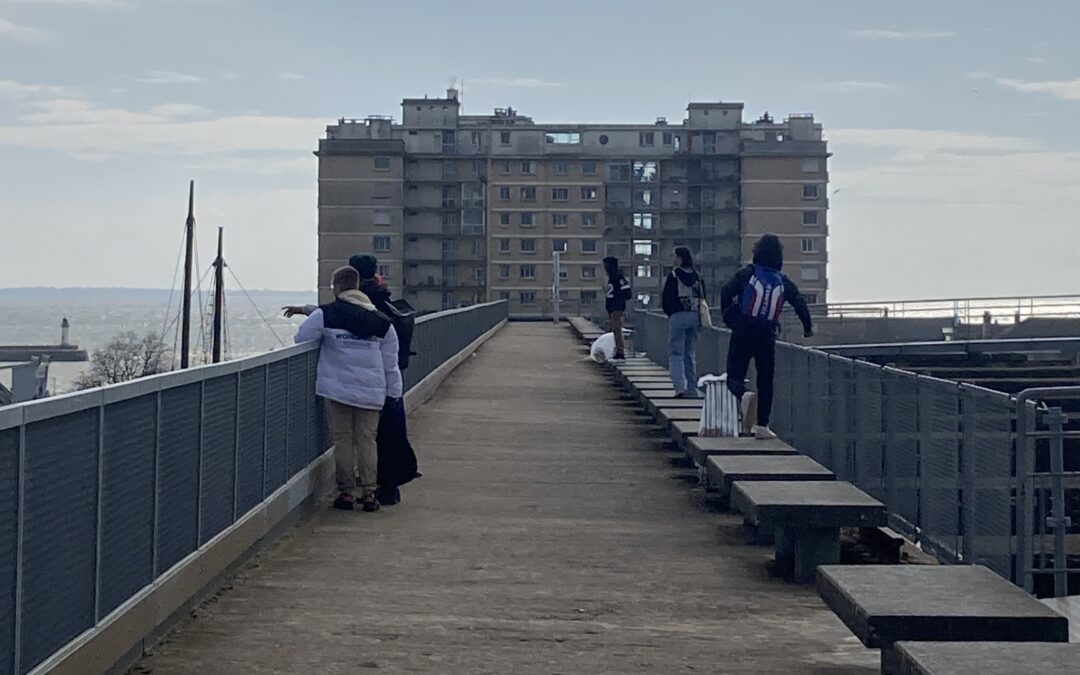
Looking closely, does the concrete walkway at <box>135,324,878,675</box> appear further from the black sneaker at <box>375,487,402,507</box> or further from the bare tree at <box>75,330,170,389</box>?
the bare tree at <box>75,330,170,389</box>

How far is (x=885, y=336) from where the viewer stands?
185 feet

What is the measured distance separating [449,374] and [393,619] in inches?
940

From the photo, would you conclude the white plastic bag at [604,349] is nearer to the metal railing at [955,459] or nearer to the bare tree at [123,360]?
the metal railing at [955,459]

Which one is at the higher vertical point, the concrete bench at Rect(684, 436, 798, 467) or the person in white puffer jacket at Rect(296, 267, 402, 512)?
the person in white puffer jacket at Rect(296, 267, 402, 512)

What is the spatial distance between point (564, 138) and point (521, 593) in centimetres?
13653

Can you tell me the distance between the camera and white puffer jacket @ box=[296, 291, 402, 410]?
13062 mm

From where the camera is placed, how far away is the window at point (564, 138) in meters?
145

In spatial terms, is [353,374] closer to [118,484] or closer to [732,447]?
[732,447]

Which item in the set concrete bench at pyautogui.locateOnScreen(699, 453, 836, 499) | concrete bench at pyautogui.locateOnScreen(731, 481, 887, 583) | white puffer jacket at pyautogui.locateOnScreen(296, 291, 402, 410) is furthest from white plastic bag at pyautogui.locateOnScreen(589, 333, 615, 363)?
concrete bench at pyautogui.locateOnScreen(731, 481, 887, 583)

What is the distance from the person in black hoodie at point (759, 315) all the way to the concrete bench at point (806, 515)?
11.1 ft

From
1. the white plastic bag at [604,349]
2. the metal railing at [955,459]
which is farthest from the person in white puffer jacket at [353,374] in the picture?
the white plastic bag at [604,349]

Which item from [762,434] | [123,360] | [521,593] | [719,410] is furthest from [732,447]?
[123,360]

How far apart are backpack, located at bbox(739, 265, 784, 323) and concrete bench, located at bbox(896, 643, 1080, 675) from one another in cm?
822

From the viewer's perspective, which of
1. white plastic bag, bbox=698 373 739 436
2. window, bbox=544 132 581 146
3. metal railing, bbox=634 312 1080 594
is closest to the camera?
metal railing, bbox=634 312 1080 594
